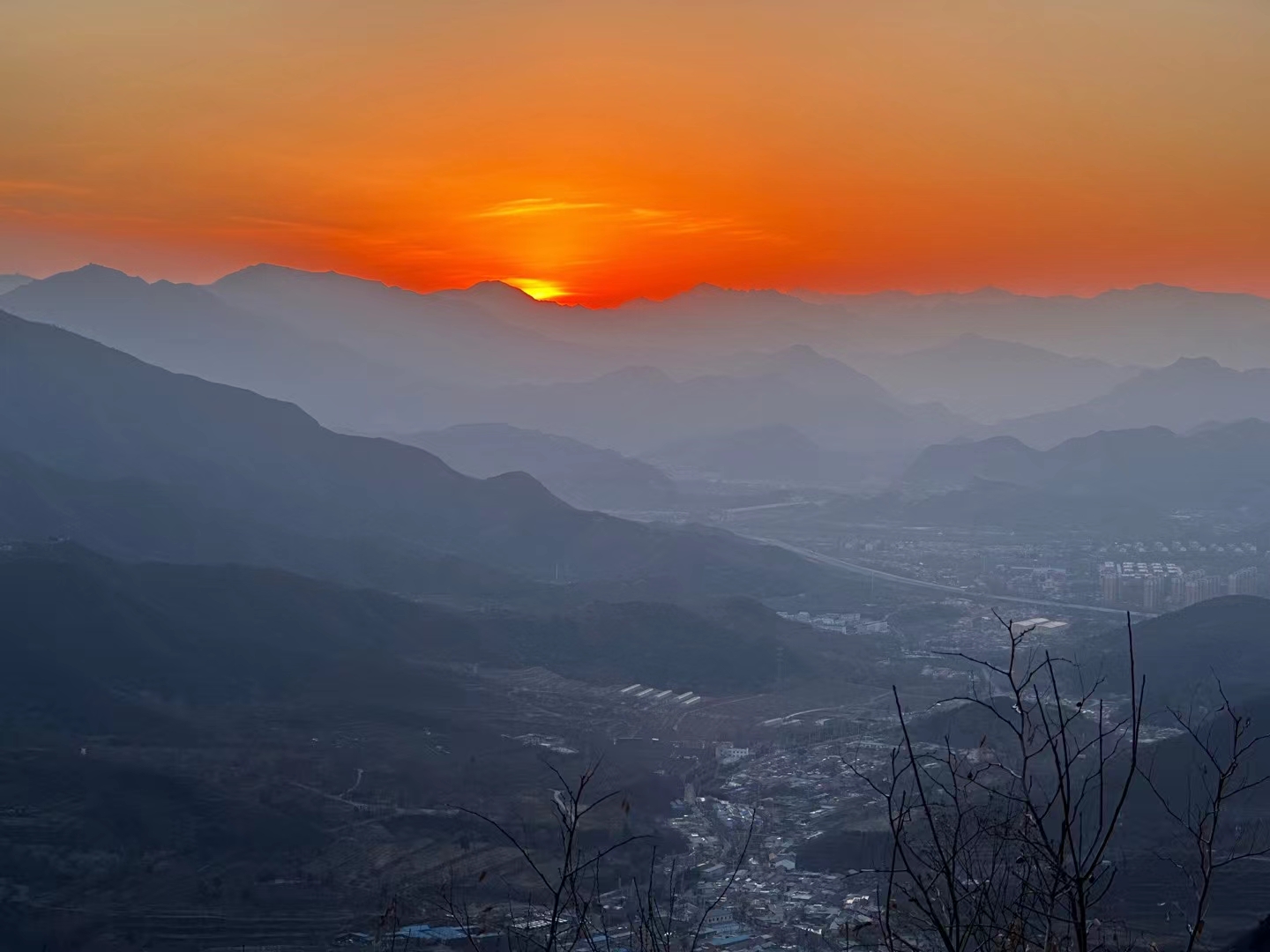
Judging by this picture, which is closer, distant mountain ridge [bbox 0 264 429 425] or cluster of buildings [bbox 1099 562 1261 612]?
cluster of buildings [bbox 1099 562 1261 612]

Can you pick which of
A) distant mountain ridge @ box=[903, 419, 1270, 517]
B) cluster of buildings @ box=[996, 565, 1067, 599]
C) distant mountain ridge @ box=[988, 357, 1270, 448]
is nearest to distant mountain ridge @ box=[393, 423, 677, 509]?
distant mountain ridge @ box=[903, 419, 1270, 517]

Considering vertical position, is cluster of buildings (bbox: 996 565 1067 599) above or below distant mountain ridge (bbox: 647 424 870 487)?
below

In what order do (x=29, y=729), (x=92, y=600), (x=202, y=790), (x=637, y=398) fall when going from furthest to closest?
(x=637, y=398) < (x=92, y=600) < (x=29, y=729) < (x=202, y=790)

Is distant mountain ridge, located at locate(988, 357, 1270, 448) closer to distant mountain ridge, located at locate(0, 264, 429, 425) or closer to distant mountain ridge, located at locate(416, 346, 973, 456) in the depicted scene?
distant mountain ridge, located at locate(416, 346, 973, 456)

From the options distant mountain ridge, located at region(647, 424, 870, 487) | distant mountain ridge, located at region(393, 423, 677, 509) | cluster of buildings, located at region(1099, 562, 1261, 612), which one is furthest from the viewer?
distant mountain ridge, located at region(647, 424, 870, 487)

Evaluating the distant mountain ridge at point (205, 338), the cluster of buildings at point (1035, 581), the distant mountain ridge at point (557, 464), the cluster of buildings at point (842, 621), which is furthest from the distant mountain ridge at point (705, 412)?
the cluster of buildings at point (842, 621)

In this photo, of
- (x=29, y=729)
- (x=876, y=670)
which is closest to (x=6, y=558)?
(x=29, y=729)

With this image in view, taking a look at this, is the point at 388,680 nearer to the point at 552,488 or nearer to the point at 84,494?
the point at 84,494

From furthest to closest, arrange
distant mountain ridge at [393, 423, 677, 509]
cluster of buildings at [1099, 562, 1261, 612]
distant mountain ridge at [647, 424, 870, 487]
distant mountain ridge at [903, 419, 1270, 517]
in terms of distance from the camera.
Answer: distant mountain ridge at [647, 424, 870, 487] → distant mountain ridge at [393, 423, 677, 509] → distant mountain ridge at [903, 419, 1270, 517] → cluster of buildings at [1099, 562, 1261, 612]
